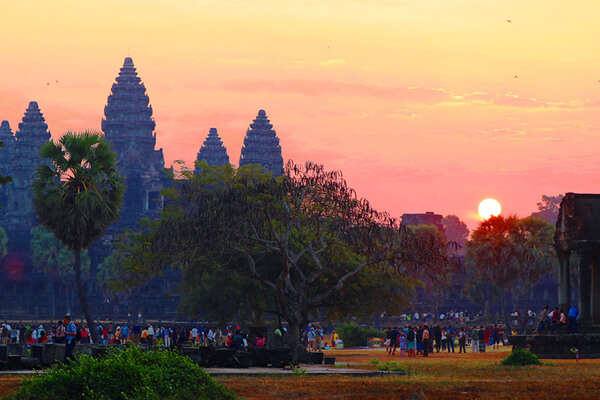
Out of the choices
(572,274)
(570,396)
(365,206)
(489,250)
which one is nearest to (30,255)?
(489,250)

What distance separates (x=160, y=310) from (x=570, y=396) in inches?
4573

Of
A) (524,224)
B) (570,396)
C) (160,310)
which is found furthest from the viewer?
(160,310)

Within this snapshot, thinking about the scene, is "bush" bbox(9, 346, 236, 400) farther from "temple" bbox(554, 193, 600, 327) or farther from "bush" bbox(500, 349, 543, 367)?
"temple" bbox(554, 193, 600, 327)

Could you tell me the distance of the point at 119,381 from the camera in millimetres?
18609

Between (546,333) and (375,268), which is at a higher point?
(375,268)

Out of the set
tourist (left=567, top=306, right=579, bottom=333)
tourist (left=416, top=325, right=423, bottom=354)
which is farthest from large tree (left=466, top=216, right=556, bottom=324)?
tourist (left=567, top=306, right=579, bottom=333)

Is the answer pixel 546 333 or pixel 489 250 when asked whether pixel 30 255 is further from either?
pixel 546 333

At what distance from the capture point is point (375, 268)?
54.9m

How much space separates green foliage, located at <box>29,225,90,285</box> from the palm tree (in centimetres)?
9368

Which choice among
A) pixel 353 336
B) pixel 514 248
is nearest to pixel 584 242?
pixel 353 336

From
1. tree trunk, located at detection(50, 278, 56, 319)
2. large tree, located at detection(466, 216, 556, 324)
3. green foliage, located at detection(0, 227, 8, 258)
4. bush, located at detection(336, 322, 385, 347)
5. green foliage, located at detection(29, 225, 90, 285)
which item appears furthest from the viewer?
green foliage, located at detection(0, 227, 8, 258)

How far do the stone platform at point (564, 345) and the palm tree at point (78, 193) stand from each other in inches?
735

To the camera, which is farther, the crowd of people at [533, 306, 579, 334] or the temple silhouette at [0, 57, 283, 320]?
the temple silhouette at [0, 57, 283, 320]

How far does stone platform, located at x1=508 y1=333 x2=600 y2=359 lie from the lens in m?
42.9
